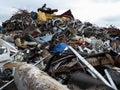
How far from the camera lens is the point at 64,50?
8.20m

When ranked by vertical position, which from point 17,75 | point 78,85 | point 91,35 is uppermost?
point 17,75

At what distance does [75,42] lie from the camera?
12.4m

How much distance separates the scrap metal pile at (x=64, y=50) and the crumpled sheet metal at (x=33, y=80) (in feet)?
0.76

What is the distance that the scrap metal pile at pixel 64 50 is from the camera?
5.64 meters

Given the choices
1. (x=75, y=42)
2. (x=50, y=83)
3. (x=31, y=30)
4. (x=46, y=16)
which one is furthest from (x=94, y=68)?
(x=46, y=16)

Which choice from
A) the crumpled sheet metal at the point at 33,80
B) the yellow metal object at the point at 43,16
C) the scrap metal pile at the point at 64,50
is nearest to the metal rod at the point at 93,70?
the scrap metal pile at the point at 64,50

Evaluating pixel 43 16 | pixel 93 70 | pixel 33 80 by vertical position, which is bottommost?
pixel 43 16

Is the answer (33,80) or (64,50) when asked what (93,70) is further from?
(64,50)

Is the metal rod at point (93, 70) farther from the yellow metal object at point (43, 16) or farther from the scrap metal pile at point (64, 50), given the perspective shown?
the yellow metal object at point (43, 16)

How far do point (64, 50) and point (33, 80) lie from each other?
12.1 ft

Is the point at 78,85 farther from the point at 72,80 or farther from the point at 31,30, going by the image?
the point at 31,30

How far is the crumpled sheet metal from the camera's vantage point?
4.16 metres

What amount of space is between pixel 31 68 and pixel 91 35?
395 inches

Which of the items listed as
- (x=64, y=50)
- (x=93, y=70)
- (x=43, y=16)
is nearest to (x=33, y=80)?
(x=93, y=70)
